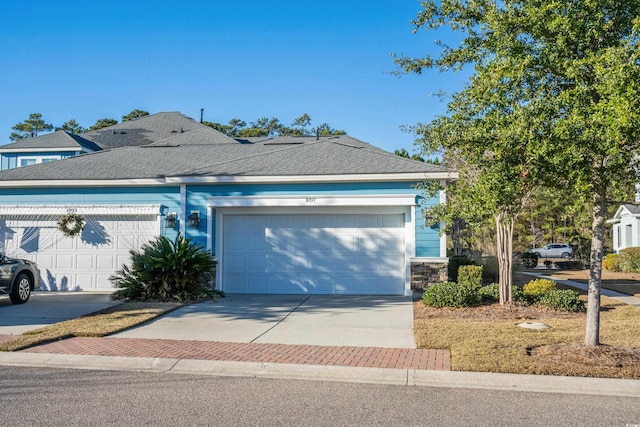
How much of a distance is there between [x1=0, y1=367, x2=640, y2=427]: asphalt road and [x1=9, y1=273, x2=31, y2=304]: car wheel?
6.07 metres

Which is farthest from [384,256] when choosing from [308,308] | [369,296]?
[308,308]

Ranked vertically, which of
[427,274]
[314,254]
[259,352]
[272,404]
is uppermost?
[314,254]

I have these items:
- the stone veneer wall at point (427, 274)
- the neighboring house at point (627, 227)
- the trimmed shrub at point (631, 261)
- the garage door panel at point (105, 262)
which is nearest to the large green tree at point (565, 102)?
the stone veneer wall at point (427, 274)

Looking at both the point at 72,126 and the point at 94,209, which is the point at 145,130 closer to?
the point at 94,209

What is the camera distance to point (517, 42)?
767cm

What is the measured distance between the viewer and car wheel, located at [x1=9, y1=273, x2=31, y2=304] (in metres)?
12.2

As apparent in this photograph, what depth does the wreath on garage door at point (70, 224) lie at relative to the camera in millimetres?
14891

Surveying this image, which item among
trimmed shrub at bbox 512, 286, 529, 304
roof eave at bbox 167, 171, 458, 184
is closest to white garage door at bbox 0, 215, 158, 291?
roof eave at bbox 167, 171, 458, 184

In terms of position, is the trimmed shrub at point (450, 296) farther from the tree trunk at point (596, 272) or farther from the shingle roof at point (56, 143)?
the shingle roof at point (56, 143)

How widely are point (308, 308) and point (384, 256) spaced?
10.2ft

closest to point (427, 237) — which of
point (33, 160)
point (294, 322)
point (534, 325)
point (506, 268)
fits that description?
point (506, 268)

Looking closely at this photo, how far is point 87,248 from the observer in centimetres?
1520

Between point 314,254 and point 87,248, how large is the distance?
6.12m

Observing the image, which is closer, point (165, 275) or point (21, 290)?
point (21, 290)
